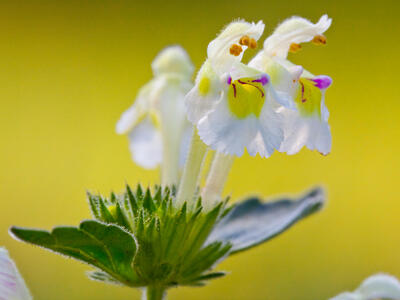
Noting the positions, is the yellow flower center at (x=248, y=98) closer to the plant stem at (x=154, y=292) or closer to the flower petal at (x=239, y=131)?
the flower petal at (x=239, y=131)

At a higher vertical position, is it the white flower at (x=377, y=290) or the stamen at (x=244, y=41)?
the stamen at (x=244, y=41)

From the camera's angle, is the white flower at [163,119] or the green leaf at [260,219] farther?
the white flower at [163,119]

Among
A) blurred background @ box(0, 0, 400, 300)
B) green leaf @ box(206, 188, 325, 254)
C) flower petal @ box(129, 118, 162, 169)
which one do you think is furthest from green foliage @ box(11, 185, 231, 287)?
blurred background @ box(0, 0, 400, 300)

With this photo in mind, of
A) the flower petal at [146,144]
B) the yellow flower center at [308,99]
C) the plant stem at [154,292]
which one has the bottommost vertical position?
the plant stem at [154,292]

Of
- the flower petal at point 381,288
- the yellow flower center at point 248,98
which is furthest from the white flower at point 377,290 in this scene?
the yellow flower center at point 248,98

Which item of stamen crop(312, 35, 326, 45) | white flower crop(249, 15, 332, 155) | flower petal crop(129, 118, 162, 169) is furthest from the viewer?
flower petal crop(129, 118, 162, 169)

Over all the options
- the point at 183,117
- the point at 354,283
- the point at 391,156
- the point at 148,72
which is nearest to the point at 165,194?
the point at 183,117

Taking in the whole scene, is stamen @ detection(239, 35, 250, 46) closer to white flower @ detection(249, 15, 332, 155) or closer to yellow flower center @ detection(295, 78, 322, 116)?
white flower @ detection(249, 15, 332, 155)
